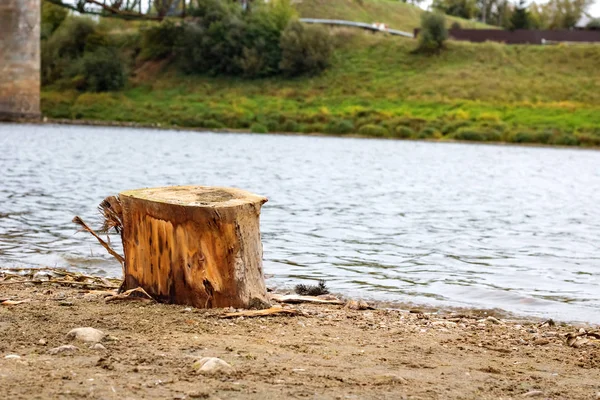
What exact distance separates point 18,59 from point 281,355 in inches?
2707

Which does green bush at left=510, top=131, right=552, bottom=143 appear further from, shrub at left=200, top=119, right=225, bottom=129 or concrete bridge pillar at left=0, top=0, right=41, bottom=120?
concrete bridge pillar at left=0, top=0, right=41, bottom=120

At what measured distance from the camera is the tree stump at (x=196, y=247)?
778 centimetres

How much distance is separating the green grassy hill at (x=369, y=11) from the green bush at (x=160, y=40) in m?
21.3

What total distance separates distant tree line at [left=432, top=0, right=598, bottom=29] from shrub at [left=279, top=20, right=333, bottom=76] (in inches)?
1173

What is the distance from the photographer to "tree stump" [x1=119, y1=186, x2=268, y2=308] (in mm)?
7781

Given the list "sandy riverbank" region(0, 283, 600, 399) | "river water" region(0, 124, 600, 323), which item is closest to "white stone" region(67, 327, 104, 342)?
"sandy riverbank" region(0, 283, 600, 399)

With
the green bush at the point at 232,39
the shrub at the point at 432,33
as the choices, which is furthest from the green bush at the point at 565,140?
the green bush at the point at 232,39

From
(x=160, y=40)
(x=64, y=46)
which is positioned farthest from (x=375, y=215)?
(x=160, y=40)

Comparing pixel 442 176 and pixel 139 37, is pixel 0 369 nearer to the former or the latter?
pixel 442 176

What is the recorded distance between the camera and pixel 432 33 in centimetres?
8944

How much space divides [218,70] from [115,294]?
270 feet

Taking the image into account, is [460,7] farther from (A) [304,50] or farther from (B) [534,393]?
(B) [534,393]

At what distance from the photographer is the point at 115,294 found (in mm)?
8297

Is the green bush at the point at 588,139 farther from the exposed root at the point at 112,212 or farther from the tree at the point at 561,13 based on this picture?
the tree at the point at 561,13
